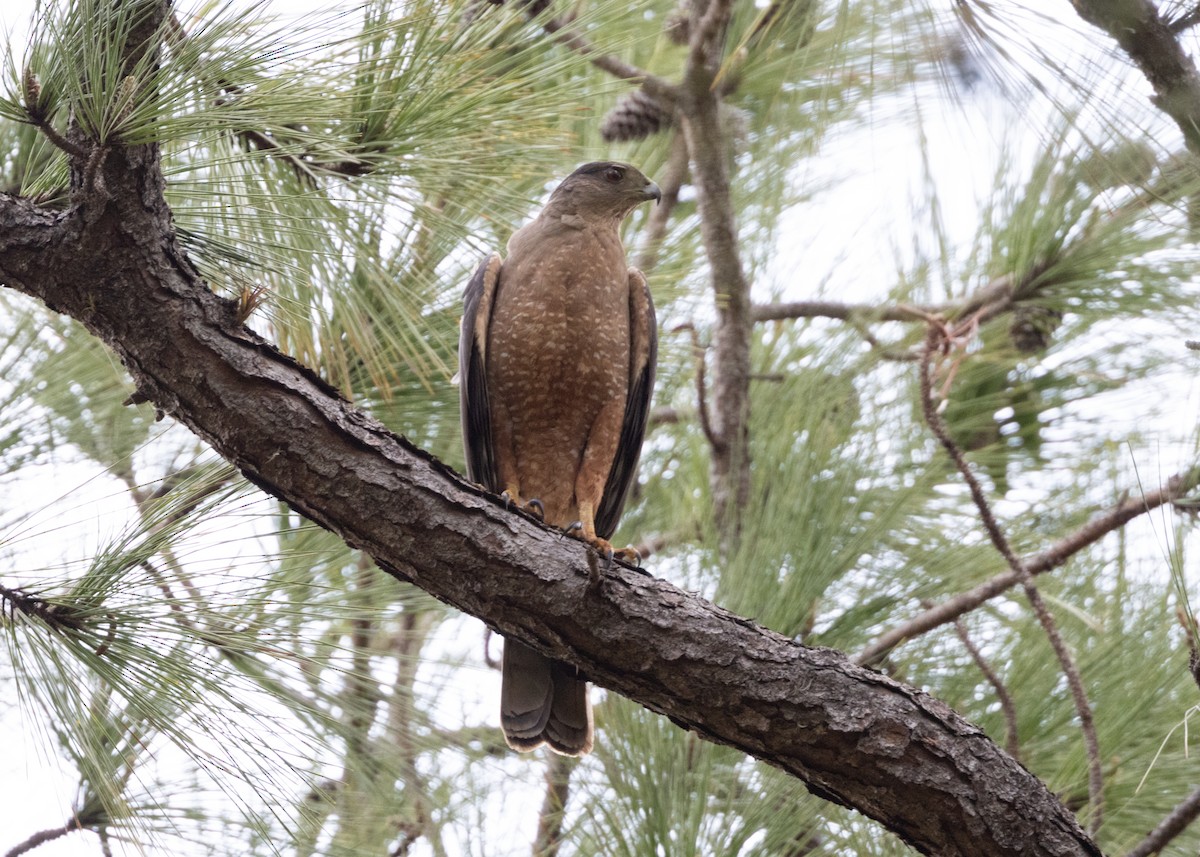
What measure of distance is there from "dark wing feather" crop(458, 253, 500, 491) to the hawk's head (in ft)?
1.33

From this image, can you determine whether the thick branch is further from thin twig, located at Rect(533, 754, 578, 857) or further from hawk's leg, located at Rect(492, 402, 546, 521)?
thin twig, located at Rect(533, 754, 578, 857)

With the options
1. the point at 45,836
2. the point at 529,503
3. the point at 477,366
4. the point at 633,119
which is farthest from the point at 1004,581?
the point at 633,119

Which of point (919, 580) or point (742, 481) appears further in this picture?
point (742, 481)

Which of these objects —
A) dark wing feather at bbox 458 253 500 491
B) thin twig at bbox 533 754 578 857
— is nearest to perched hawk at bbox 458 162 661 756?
dark wing feather at bbox 458 253 500 491

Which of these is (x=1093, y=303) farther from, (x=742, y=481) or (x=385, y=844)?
(x=385, y=844)

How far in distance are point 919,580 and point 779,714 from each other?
1.46 meters

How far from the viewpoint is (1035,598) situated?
2768 millimetres

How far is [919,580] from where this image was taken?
3537 millimetres

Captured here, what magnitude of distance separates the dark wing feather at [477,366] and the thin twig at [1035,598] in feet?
4.07

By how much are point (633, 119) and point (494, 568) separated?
10.9ft

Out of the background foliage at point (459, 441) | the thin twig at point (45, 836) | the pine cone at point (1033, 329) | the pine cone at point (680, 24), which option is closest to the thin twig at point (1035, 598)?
the background foliage at point (459, 441)

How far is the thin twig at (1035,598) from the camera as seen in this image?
2607 mm

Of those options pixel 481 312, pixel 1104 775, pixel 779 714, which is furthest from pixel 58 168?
pixel 1104 775

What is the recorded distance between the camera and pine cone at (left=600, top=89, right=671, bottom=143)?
16.9ft
